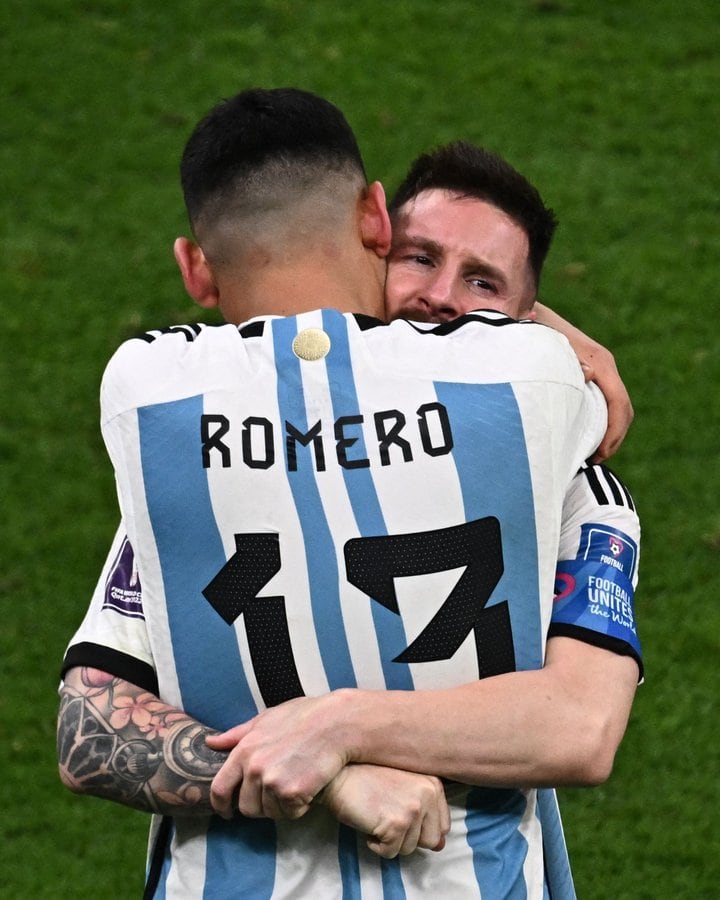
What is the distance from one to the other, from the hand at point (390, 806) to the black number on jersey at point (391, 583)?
18 centimetres

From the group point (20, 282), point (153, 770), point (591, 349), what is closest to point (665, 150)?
point (20, 282)

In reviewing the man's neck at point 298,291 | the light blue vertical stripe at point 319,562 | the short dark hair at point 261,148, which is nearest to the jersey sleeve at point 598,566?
the light blue vertical stripe at point 319,562

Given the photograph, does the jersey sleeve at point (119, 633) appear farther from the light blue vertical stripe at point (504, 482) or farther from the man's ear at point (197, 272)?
the light blue vertical stripe at point (504, 482)

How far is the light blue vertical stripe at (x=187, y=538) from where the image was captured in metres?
2.40

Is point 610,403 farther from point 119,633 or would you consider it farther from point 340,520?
point 119,633

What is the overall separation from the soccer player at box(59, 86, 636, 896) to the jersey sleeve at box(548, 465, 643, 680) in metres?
0.13

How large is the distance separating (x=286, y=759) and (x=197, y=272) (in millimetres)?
967

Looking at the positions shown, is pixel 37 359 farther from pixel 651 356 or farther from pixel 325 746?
pixel 325 746

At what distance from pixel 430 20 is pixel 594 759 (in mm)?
6809

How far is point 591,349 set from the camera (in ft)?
10.3

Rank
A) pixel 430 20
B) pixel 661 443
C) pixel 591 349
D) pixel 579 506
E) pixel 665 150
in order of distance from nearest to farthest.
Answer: pixel 579 506 → pixel 591 349 → pixel 661 443 → pixel 665 150 → pixel 430 20

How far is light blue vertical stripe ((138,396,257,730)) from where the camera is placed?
2.40m

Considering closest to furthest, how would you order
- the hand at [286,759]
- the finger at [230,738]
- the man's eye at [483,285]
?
the hand at [286,759] → the finger at [230,738] → the man's eye at [483,285]

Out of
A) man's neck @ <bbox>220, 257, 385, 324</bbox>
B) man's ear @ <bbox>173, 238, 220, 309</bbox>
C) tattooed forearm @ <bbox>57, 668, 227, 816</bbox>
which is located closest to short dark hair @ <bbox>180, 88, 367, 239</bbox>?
man's ear @ <bbox>173, 238, 220, 309</bbox>
